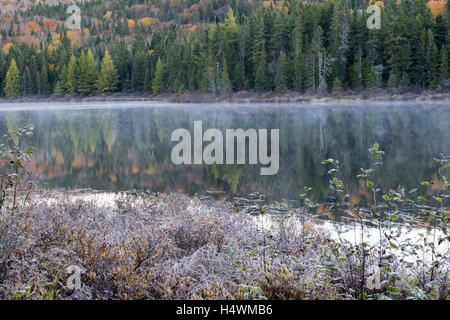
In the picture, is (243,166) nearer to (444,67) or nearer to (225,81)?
(444,67)

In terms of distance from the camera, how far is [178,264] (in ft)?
18.6

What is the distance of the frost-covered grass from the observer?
4848 mm

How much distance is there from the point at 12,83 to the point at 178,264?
4345 inches

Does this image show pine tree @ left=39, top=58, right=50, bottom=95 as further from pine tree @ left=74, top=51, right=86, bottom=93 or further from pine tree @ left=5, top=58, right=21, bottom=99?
pine tree @ left=74, top=51, right=86, bottom=93

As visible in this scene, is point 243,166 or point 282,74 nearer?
point 243,166

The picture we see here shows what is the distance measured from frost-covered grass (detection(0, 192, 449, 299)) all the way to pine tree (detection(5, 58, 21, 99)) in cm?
10646

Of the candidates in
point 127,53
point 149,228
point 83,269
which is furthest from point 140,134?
point 127,53

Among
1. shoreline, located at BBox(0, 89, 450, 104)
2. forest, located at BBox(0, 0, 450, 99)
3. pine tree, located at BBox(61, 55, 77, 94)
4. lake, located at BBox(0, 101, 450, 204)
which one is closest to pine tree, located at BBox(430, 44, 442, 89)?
forest, located at BBox(0, 0, 450, 99)

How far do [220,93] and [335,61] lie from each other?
19352 millimetres

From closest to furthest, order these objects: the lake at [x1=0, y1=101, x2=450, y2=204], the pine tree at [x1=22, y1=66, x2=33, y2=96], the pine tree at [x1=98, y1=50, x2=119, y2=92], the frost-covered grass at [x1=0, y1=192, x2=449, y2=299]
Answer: the frost-covered grass at [x1=0, y1=192, x2=449, y2=299]
the lake at [x1=0, y1=101, x2=450, y2=204]
the pine tree at [x1=98, y1=50, x2=119, y2=92]
the pine tree at [x1=22, y1=66, x2=33, y2=96]

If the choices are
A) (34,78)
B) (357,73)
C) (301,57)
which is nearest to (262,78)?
(301,57)

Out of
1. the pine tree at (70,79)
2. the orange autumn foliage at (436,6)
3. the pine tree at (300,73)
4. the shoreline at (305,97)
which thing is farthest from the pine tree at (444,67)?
the pine tree at (70,79)

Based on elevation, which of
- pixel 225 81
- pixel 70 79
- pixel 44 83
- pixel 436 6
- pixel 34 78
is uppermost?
pixel 436 6

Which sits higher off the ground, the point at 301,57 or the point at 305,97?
the point at 301,57
